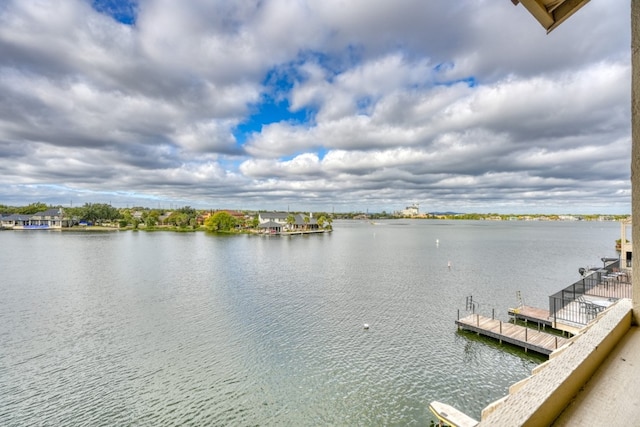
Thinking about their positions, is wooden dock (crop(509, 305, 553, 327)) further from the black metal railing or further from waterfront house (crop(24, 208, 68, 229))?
waterfront house (crop(24, 208, 68, 229))

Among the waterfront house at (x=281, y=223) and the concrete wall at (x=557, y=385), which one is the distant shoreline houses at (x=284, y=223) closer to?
the waterfront house at (x=281, y=223)

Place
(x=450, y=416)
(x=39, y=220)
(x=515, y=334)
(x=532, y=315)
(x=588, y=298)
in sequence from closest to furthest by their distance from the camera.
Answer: (x=450, y=416) < (x=515, y=334) < (x=588, y=298) < (x=532, y=315) < (x=39, y=220)

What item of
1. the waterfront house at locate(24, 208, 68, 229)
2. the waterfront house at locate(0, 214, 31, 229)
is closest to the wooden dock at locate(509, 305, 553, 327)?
the waterfront house at locate(24, 208, 68, 229)

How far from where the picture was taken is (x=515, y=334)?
16672 mm

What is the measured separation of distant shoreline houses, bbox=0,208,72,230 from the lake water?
111768mm

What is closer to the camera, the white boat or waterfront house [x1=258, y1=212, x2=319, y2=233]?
the white boat

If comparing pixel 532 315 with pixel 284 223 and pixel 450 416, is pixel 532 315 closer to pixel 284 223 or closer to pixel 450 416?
pixel 450 416

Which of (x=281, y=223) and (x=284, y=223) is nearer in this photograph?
(x=281, y=223)

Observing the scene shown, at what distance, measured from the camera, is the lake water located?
38.6ft

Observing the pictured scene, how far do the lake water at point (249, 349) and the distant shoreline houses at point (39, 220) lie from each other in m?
112

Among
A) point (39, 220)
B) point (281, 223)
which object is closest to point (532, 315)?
point (281, 223)

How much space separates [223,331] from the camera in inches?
738

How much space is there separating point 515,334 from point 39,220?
158m

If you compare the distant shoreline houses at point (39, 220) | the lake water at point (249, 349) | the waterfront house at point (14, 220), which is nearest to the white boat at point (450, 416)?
the lake water at point (249, 349)
